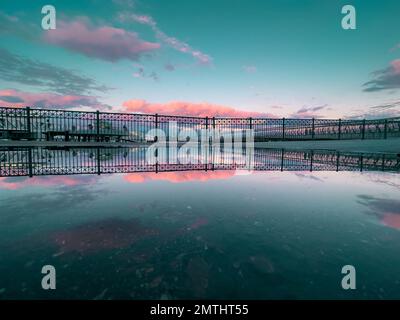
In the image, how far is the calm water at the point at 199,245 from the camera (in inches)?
42.5

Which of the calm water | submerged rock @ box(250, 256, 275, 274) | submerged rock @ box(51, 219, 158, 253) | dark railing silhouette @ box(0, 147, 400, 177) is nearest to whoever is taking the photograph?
the calm water

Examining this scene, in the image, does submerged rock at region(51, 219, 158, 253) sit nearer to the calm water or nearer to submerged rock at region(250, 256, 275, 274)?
the calm water

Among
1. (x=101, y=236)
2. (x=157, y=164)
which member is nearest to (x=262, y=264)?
(x=101, y=236)

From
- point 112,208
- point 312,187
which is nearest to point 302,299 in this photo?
point 112,208

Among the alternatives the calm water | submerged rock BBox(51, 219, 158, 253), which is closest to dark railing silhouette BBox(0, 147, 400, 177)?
the calm water

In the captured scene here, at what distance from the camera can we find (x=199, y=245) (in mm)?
1527

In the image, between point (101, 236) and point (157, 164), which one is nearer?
point (101, 236)

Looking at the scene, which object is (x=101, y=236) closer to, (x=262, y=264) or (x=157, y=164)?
(x=262, y=264)

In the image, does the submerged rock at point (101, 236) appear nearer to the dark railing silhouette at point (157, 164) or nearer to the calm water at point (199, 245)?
the calm water at point (199, 245)

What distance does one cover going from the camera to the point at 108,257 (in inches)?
53.2

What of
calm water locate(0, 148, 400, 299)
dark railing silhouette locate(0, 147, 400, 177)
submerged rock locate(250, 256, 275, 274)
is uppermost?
dark railing silhouette locate(0, 147, 400, 177)

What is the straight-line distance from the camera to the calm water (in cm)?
Answer: 108
